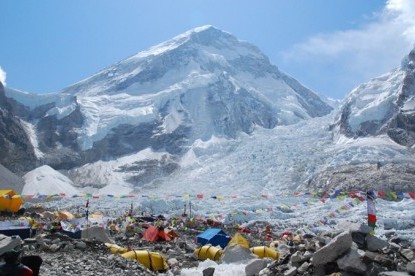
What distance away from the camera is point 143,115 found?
153 meters

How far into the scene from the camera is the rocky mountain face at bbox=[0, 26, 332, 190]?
132625 mm

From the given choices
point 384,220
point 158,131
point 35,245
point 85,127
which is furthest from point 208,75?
point 35,245

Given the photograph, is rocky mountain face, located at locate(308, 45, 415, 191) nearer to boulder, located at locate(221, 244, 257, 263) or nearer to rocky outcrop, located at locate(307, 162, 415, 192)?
rocky outcrop, located at locate(307, 162, 415, 192)

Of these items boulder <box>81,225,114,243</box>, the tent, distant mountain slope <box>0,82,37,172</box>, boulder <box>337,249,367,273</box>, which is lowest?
the tent

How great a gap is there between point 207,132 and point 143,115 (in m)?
21.7

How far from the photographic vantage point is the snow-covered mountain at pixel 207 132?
10381 cm

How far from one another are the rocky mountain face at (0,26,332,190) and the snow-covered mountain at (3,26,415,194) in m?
0.35

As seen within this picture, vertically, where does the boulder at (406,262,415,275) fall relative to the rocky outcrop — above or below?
below

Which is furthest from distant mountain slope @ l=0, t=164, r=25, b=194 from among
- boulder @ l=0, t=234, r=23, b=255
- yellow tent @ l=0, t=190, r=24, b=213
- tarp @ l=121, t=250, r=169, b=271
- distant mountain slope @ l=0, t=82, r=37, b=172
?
boulder @ l=0, t=234, r=23, b=255

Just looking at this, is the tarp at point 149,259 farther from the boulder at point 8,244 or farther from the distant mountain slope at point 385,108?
the distant mountain slope at point 385,108

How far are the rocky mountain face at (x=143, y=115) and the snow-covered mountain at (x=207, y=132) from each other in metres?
0.35

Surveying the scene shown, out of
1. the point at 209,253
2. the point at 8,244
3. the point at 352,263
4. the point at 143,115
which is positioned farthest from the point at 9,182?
the point at 352,263

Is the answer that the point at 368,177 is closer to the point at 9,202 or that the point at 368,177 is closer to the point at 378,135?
the point at 378,135

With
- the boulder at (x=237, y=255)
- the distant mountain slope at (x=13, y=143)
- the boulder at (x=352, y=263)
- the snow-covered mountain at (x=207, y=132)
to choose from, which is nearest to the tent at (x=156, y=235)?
the boulder at (x=237, y=255)
